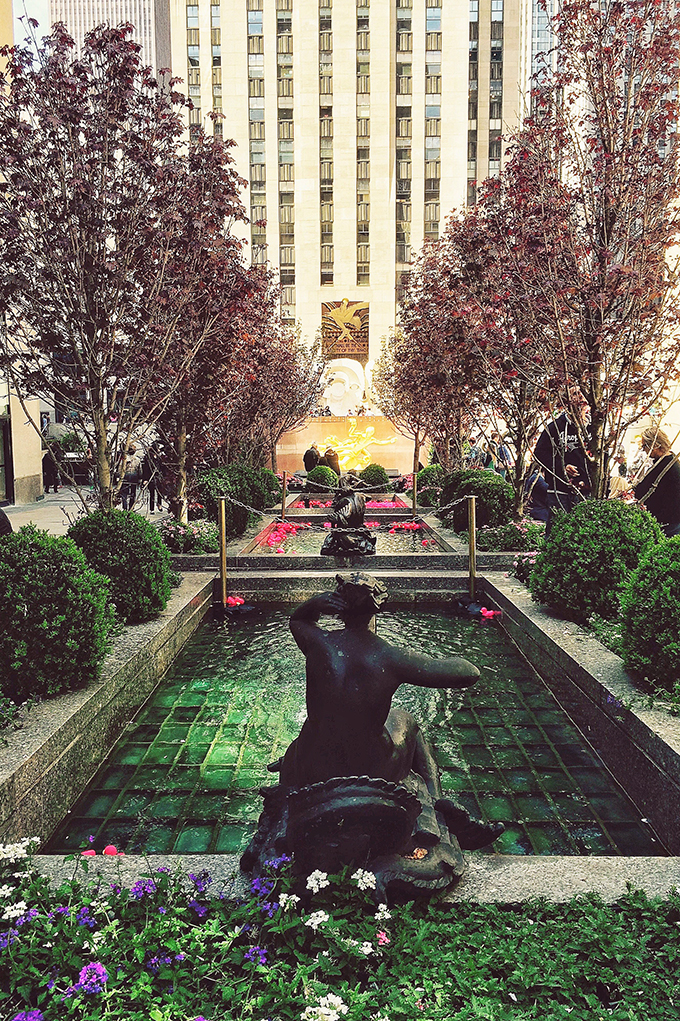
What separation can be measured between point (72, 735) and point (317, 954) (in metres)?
2.66

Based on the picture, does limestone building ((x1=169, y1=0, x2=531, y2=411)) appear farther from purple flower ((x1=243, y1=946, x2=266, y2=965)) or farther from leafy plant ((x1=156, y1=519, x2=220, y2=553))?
purple flower ((x1=243, y1=946, x2=266, y2=965))

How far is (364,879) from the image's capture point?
3.13 meters

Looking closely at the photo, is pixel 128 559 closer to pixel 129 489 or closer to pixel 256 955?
pixel 256 955

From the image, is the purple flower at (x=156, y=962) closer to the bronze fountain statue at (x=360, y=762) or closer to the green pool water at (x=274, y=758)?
the bronze fountain statue at (x=360, y=762)

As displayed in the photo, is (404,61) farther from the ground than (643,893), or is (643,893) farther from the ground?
(404,61)

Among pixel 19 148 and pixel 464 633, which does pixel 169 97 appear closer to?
pixel 19 148

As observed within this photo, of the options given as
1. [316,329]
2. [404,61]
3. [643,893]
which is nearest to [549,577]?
[643,893]

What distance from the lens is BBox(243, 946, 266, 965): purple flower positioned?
115 inches

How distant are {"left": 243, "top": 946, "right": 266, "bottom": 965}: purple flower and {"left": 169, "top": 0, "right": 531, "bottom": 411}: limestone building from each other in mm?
52001

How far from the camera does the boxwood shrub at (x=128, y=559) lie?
7832mm

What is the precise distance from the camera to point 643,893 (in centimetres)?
337

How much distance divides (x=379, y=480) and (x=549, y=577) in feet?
60.5

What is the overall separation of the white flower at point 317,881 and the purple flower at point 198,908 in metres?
0.46

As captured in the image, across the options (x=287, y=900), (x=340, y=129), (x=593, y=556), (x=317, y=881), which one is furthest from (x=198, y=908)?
(x=340, y=129)
